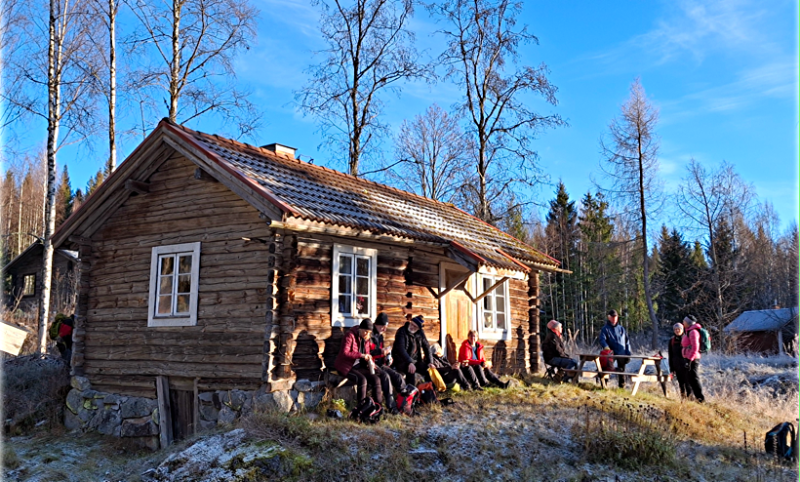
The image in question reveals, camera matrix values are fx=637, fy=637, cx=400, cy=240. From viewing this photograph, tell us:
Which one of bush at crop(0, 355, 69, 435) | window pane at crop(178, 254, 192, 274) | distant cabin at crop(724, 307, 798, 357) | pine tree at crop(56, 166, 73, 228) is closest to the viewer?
window pane at crop(178, 254, 192, 274)

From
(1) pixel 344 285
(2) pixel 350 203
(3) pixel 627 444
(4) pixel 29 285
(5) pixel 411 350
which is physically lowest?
(3) pixel 627 444

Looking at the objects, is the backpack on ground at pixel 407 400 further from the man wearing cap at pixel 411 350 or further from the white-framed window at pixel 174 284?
the white-framed window at pixel 174 284

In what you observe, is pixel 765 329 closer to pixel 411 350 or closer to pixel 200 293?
pixel 411 350

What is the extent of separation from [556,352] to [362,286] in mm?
5092

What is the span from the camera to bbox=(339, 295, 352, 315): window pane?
37.4ft

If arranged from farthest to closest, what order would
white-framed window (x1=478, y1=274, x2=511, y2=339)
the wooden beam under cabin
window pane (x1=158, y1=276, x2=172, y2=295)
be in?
white-framed window (x1=478, y1=274, x2=511, y2=339) < the wooden beam under cabin < window pane (x1=158, y1=276, x2=172, y2=295)

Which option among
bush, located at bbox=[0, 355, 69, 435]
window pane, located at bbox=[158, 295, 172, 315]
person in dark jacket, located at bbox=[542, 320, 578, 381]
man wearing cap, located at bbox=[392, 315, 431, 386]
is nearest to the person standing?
person in dark jacket, located at bbox=[542, 320, 578, 381]

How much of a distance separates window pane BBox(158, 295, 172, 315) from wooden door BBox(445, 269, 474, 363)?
5536mm

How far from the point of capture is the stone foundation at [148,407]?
33.5 feet

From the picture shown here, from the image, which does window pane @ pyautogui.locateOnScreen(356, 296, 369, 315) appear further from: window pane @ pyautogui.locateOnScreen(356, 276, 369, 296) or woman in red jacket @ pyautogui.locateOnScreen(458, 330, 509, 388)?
woman in red jacket @ pyautogui.locateOnScreen(458, 330, 509, 388)

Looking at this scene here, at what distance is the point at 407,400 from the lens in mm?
Result: 10297

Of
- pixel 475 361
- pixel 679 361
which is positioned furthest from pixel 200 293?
pixel 679 361

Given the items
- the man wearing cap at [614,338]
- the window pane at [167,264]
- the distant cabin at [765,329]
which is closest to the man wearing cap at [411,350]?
the window pane at [167,264]

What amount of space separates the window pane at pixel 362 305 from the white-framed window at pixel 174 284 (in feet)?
9.41
